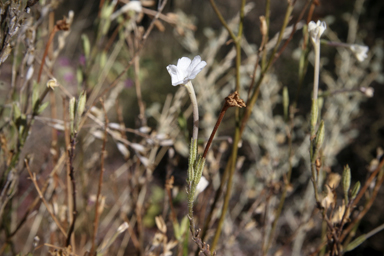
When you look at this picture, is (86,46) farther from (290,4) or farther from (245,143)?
(245,143)

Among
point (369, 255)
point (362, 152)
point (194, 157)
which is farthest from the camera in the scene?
point (362, 152)

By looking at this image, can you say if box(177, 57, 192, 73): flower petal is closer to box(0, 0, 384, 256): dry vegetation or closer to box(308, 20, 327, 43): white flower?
box(0, 0, 384, 256): dry vegetation

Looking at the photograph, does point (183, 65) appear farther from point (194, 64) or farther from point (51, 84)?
point (51, 84)

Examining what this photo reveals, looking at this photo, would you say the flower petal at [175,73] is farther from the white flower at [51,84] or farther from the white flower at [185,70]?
the white flower at [51,84]

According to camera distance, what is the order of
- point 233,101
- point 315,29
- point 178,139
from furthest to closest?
point 178,139 → point 315,29 → point 233,101

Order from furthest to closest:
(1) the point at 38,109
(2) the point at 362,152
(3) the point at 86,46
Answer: (2) the point at 362,152 → (3) the point at 86,46 → (1) the point at 38,109

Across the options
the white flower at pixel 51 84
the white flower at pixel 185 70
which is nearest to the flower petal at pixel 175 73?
the white flower at pixel 185 70

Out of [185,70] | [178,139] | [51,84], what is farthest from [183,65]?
[178,139]

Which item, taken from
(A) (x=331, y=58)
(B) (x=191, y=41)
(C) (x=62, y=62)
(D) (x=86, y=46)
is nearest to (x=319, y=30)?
(D) (x=86, y=46)

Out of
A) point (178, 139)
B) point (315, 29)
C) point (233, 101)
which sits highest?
point (315, 29)
